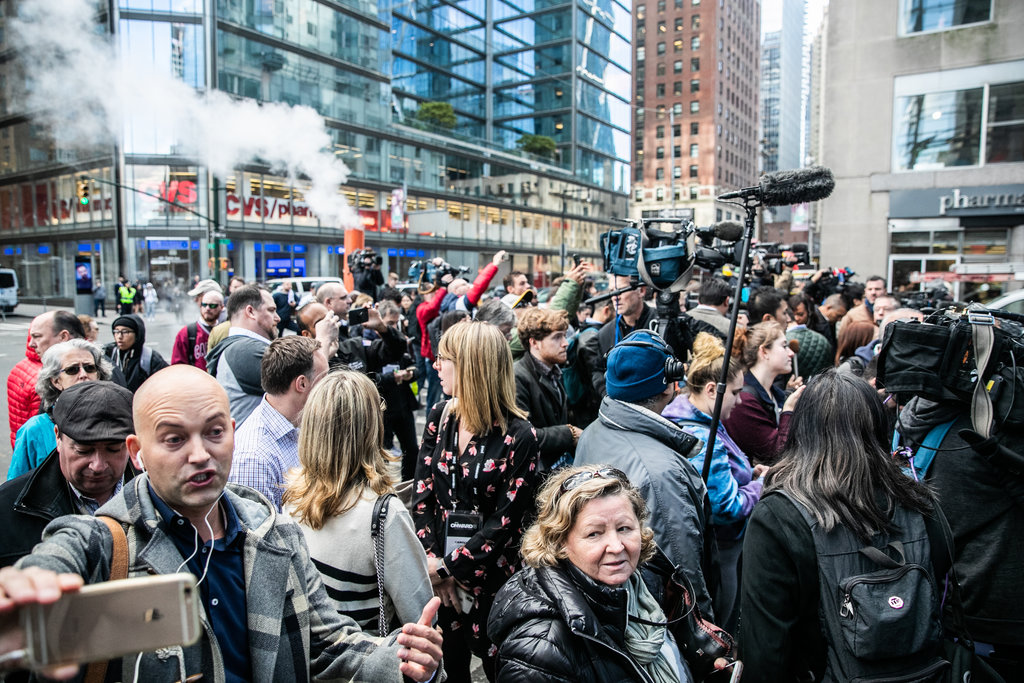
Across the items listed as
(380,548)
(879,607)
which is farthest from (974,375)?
(380,548)

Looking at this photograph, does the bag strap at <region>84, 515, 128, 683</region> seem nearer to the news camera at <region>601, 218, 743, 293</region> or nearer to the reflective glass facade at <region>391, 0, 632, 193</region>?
the news camera at <region>601, 218, 743, 293</region>

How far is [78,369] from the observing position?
144 inches

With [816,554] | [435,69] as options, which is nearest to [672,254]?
[816,554]

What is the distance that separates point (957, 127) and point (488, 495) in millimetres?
21069

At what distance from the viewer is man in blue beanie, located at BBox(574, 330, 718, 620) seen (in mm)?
2484

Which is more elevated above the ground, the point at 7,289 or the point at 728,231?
the point at 728,231

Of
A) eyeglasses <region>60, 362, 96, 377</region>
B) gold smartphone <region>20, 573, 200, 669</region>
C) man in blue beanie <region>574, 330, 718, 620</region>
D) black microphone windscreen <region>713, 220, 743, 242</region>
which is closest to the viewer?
gold smartphone <region>20, 573, 200, 669</region>

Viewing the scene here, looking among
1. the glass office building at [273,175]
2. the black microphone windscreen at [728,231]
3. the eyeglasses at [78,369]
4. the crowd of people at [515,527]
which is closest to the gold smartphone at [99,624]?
the crowd of people at [515,527]

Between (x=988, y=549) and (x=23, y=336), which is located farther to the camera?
(x=23, y=336)

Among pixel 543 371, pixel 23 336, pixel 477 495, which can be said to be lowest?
pixel 23 336

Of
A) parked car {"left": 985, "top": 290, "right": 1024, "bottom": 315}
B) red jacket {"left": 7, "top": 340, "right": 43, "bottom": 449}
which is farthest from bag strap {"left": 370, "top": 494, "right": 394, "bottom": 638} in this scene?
parked car {"left": 985, "top": 290, "right": 1024, "bottom": 315}

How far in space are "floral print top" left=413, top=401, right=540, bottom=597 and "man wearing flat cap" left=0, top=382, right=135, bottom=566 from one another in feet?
4.51

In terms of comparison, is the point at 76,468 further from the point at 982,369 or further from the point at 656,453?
the point at 982,369

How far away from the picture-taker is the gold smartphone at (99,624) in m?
0.92
